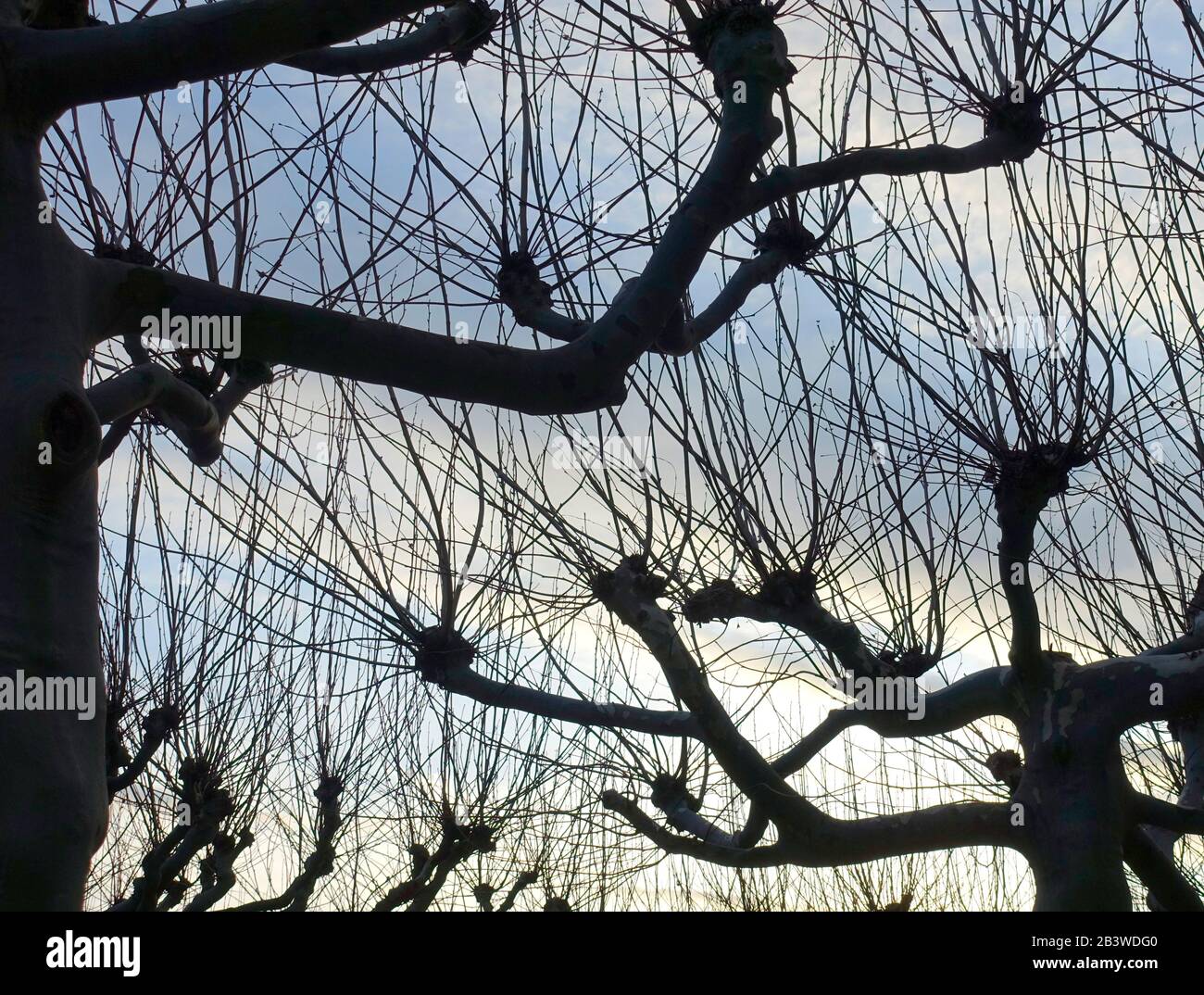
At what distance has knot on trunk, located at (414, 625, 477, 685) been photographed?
14.7 ft

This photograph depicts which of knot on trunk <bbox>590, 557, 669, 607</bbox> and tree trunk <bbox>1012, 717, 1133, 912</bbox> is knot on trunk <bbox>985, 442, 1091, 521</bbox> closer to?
tree trunk <bbox>1012, 717, 1133, 912</bbox>

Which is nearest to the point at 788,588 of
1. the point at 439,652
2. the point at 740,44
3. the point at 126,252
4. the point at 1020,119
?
the point at 439,652

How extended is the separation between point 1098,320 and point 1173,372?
52 cm

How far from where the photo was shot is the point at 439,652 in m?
4.50

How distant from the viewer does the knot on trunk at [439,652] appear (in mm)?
4492

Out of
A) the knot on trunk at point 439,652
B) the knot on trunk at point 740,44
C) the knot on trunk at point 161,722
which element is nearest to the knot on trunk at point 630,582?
the knot on trunk at point 439,652

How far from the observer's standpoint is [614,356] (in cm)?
231

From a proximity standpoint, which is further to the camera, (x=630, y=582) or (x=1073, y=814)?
(x=630, y=582)

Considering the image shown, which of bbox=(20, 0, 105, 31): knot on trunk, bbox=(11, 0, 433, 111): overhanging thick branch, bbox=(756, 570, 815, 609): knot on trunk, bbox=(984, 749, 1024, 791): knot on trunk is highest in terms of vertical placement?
bbox=(20, 0, 105, 31): knot on trunk

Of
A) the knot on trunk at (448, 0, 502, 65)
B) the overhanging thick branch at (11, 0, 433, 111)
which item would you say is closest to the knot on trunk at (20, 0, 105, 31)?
the overhanging thick branch at (11, 0, 433, 111)

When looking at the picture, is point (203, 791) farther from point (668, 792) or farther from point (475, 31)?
point (475, 31)

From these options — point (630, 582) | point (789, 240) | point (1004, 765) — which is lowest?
point (1004, 765)

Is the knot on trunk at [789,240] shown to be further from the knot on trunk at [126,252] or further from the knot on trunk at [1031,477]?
the knot on trunk at [126,252]

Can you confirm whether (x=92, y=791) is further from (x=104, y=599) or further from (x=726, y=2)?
(x=104, y=599)
